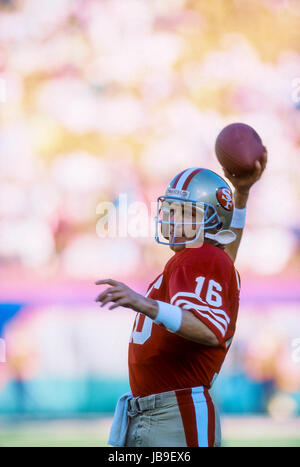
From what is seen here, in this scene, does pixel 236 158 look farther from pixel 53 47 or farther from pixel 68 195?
pixel 53 47

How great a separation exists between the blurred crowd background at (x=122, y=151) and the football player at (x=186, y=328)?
10.5 ft

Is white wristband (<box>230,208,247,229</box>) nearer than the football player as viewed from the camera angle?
No

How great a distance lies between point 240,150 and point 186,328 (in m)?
1.00

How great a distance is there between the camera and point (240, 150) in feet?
8.61

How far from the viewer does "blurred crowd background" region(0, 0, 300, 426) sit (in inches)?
217

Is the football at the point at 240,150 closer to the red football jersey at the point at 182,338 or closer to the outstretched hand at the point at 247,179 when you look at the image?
the outstretched hand at the point at 247,179

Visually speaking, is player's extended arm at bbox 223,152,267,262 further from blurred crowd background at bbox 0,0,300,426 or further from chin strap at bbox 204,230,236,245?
blurred crowd background at bbox 0,0,300,426

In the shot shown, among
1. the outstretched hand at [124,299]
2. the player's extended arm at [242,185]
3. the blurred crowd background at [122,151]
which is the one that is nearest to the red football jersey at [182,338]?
the outstretched hand at [124,299]

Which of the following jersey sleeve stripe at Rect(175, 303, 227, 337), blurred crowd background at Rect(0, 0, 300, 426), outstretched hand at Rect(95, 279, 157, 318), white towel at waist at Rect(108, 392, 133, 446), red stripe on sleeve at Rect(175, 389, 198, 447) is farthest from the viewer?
blurred crowd background at Rect(0, 0, 300, 426)

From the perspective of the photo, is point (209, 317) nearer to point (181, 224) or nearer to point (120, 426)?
point (181, 224)

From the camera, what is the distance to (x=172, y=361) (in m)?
2.15

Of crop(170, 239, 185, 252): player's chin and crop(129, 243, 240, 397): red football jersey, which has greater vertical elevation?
crop(170, 239, 185, 252): player's chin

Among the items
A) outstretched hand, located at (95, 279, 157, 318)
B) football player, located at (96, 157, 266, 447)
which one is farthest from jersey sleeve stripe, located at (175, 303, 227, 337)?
outstretched hand, located at (95, 279, 157, 318)

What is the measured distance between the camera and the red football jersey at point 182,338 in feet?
6.57
